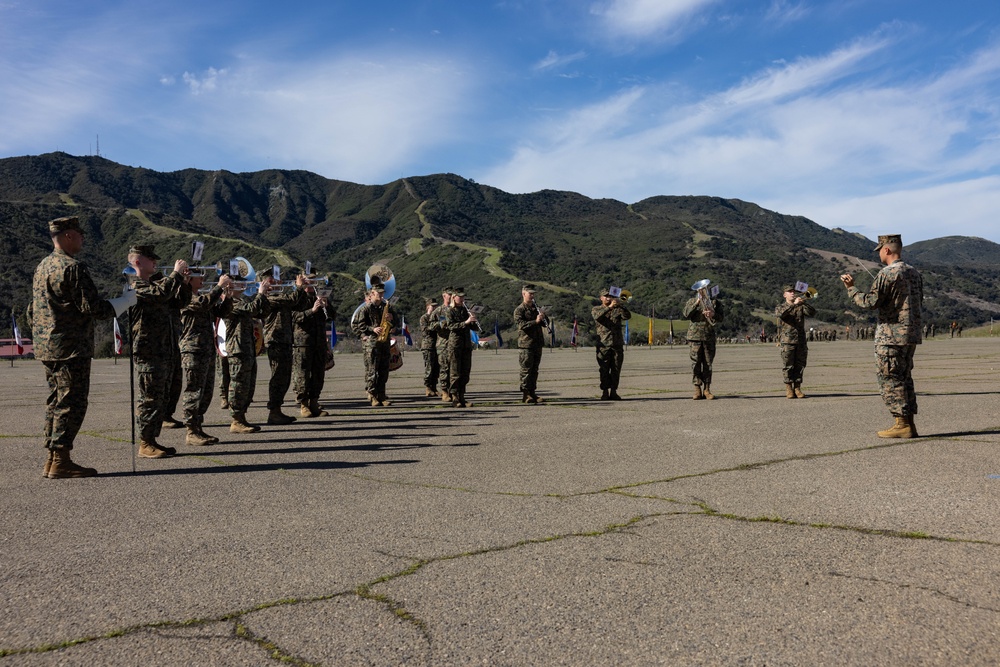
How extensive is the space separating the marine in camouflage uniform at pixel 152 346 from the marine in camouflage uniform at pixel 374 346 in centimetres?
587

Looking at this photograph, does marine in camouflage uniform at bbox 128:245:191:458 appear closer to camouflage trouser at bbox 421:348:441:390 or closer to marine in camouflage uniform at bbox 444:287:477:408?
marine in camouflage uniform at bbox 444:287:477:408

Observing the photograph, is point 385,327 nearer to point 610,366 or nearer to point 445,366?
point 445,366

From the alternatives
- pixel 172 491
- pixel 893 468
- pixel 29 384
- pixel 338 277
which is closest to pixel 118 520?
pixel 172 491

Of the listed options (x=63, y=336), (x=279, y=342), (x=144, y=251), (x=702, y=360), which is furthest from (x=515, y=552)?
(x=702, y=360)

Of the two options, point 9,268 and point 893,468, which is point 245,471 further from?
point 9,268

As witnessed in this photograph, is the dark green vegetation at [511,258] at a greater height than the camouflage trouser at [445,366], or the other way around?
the dark green vegetation at [511,258]

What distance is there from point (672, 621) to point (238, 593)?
6.68ft

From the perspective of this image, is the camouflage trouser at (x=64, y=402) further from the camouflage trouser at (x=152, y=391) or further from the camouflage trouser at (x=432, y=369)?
the camouflage trouser at (x=432, y=369)

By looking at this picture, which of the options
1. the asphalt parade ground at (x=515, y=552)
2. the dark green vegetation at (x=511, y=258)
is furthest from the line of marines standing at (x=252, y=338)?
the dark green vegetation at (x=511, y=258)

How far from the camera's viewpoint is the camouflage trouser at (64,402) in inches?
279

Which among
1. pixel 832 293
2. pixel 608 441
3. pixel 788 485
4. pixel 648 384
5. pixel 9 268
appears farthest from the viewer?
pixel 832 293

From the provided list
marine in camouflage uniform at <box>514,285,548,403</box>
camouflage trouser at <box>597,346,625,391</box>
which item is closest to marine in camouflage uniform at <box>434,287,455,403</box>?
marine in camouflage uniform at <box>514,285,548,403</box>

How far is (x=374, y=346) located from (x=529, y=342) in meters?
2.72

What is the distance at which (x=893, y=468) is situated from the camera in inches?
278
